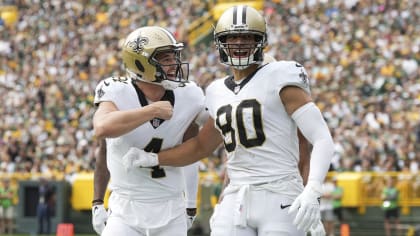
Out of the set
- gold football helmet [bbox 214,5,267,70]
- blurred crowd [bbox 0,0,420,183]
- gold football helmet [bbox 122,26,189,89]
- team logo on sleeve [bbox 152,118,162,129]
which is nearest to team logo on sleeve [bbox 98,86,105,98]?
gold football helmet [bbox 122,26,189,89]

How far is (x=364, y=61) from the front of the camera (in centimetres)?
2014

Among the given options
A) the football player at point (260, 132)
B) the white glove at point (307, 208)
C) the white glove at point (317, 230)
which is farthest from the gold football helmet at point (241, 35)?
the white glove at point (317, 230)

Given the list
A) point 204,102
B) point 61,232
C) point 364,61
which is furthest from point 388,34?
point 204,102

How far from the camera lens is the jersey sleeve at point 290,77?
17.9 feet

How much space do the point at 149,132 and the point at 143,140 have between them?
0.06 m

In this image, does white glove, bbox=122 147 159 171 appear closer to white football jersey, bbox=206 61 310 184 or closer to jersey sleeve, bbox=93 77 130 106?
jersey sleeve, bbox=93 77 130 106

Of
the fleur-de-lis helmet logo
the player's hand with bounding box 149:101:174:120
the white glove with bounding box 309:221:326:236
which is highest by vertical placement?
the fleur-de-lis helmet logo

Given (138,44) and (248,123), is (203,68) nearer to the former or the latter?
(138,44)

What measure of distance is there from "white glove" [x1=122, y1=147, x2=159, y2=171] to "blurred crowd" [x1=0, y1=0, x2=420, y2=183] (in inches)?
469

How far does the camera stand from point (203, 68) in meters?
21.7

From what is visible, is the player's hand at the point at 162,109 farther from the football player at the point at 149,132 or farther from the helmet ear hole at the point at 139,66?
the helmet ear hole at the point at 139,66

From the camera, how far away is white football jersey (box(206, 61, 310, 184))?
5492 millimetres

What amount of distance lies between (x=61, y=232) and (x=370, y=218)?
8.74m

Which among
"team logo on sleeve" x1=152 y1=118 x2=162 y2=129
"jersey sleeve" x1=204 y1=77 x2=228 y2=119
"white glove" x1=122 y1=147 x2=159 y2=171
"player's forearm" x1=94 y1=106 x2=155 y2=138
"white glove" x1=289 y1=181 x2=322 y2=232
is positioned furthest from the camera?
"team logo on sleeve" x1=152 y1=118 x2=162 y2=129
